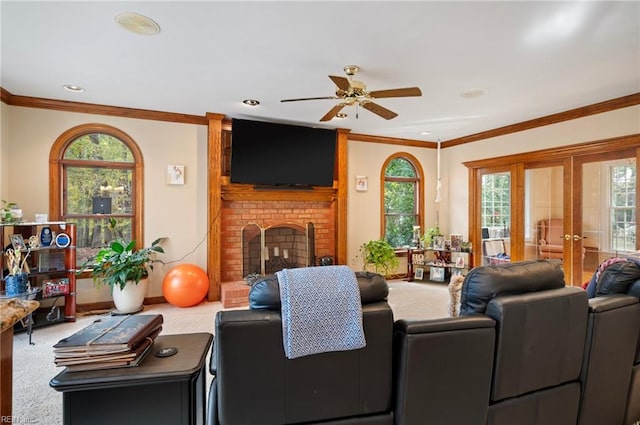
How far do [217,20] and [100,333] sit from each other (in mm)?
2074

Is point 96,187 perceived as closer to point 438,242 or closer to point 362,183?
point 362,183

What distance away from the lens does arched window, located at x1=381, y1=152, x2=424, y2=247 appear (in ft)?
20.3

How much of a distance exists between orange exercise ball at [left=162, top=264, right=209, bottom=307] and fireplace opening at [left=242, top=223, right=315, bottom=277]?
0.77 meters

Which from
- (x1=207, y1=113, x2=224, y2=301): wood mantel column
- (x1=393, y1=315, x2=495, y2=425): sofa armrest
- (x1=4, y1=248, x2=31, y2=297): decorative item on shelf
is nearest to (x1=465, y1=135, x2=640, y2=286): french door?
(x1=393, y1=315, x2=495, y2=425): sofa armrest

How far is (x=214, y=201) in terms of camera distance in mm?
4684

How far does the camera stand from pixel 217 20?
2.32 m

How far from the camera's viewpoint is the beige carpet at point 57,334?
2148mm

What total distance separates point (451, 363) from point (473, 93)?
128 inches

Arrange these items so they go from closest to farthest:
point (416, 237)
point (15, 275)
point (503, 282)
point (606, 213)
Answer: point (503, 282), point (15, 275), point (606, 213), point (416, 237)

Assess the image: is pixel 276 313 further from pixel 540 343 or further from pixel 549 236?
pixel 549 236

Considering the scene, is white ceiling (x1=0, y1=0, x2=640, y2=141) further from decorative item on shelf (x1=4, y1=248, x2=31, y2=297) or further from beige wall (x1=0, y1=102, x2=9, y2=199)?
decorative item on shelf (x1=4, y1=248, x2=31, y2=297)

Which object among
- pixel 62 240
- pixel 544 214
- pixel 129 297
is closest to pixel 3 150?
pixel 62 240

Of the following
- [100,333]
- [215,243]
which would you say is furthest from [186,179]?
[100,333]

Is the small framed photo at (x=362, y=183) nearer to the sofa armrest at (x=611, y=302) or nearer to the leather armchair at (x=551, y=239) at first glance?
the leather armchair at (x=551, y=239)
